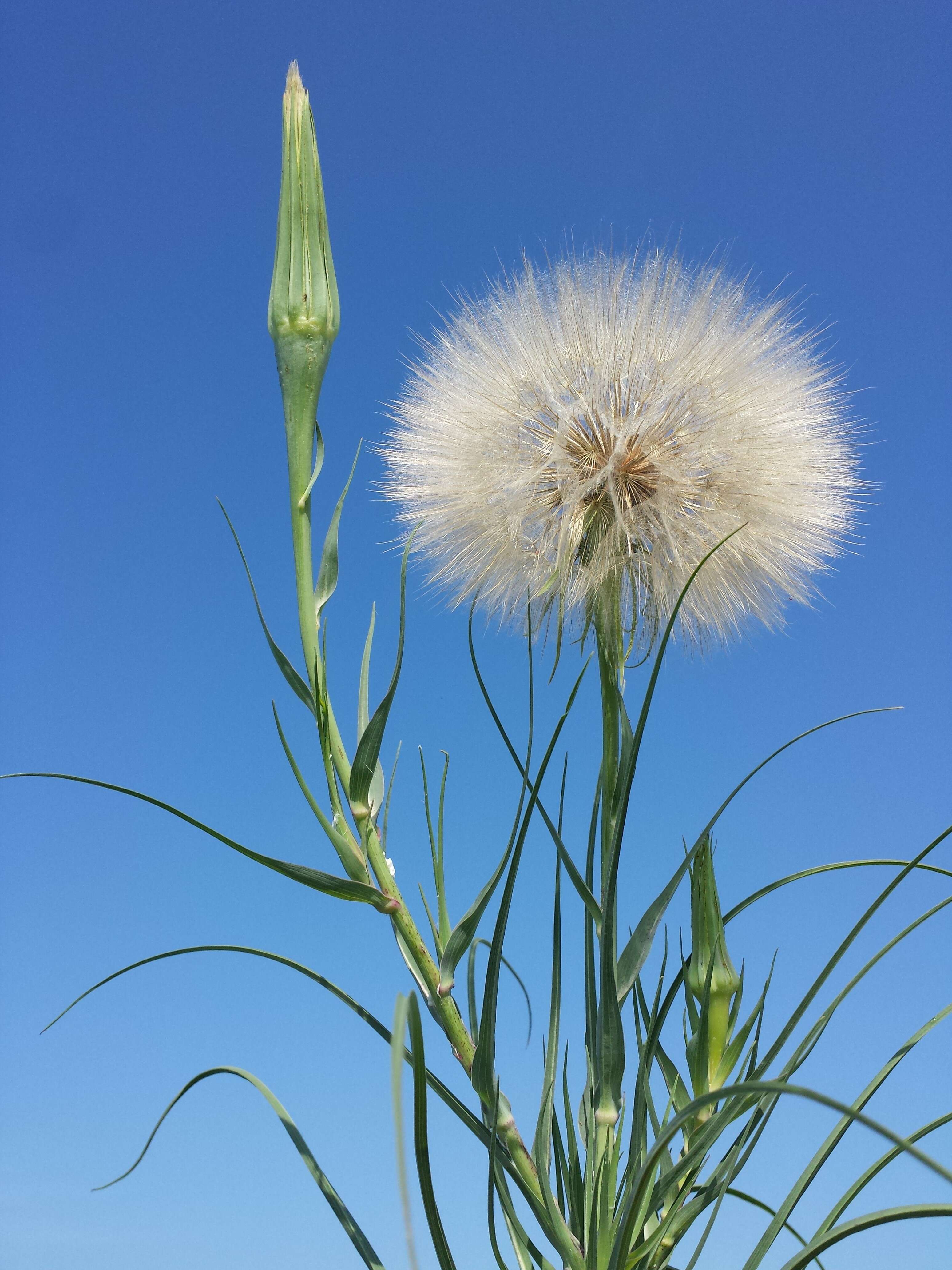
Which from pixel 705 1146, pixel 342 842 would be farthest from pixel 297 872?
pixel 705 1146

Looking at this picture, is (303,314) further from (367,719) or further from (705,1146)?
(705,1146)

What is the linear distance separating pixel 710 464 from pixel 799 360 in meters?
0.28

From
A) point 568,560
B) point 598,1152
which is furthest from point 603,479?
point 598,1152

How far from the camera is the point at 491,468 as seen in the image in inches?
59.4

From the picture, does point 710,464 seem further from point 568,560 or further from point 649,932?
point 649,932

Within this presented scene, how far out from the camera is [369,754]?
1.13m

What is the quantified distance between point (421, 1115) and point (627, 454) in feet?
2.77

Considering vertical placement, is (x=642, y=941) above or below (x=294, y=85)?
below

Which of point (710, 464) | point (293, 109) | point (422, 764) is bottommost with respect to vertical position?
point (422, 764)

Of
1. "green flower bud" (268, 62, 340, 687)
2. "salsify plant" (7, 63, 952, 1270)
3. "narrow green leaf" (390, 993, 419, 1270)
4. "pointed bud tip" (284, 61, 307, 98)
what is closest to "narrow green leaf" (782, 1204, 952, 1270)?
"salsify plant" (7, 63, 952, 1270)

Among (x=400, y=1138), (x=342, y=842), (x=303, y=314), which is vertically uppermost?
(x=303, y=314)

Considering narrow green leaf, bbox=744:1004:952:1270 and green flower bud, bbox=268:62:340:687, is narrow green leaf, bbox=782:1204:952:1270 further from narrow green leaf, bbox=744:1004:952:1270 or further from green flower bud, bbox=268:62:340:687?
green flower bud, bbox=268:62:340:687

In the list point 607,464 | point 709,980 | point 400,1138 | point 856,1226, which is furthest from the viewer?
point 607,464

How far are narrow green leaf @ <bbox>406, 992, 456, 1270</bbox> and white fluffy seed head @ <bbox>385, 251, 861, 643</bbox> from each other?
1.94 ft
